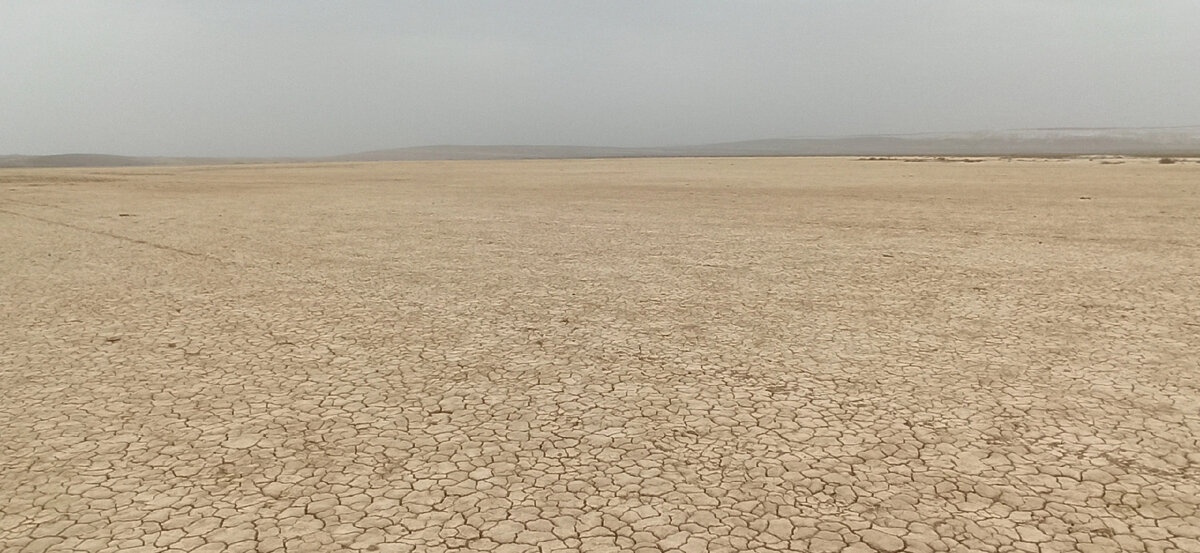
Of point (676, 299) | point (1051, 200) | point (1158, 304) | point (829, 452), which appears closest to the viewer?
point (829, 452)

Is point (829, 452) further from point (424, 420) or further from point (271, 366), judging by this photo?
point (271, 366)

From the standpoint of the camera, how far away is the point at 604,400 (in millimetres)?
4375

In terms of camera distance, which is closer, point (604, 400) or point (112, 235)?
point (604, 400)

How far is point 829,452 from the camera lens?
11.8 feet

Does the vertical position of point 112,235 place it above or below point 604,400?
above

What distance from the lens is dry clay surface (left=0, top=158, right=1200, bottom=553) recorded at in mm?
2984

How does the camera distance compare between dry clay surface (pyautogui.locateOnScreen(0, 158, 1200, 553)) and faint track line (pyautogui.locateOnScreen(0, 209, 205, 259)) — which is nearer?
dry clay surface (pyautogui.locateOnScreen(0, 158, 1200, 553))

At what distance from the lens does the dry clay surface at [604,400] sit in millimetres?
2984

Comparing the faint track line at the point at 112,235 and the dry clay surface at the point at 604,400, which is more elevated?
the faint track line at the point at 112,235

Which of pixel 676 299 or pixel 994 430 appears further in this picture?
pixel 676 299

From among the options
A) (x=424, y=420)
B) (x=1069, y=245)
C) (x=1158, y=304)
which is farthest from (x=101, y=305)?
(x=1069, y=245)

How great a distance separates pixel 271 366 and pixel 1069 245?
1023 cm

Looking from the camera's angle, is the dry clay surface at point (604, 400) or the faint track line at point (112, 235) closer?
the dry clay surface at point (604, 400)

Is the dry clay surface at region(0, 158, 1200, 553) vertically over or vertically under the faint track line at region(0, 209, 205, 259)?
under
